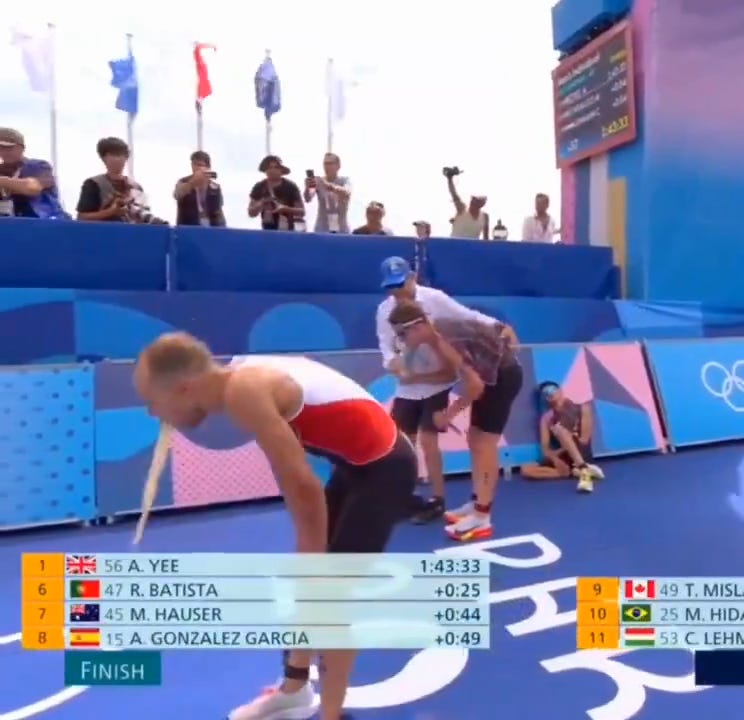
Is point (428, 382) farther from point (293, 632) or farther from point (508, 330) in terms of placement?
point (293, 632)

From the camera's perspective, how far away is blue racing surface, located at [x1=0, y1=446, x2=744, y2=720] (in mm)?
2439

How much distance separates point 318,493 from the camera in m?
1.95

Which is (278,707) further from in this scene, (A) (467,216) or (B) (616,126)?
(B) (616,126)

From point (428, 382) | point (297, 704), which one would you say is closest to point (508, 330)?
point (428, 382)

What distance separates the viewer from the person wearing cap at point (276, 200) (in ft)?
22.3

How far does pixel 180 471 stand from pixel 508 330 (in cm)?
218

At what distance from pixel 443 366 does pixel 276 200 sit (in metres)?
3.21

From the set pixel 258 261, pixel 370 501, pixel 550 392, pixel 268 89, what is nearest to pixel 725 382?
pixel 550 392

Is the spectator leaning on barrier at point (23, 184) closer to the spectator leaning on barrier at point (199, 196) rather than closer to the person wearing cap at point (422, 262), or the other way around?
the spectator leaning on barrier at point (199, 196)

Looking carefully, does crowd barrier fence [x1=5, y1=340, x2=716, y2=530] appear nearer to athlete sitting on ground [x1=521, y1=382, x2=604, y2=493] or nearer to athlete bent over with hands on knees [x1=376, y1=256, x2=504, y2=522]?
athlete sitting on ground [x1=521, y1=382, x2=604, y2=493]

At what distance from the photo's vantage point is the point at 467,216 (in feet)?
28.1

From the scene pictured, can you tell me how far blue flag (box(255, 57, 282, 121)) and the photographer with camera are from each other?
19.8 feet

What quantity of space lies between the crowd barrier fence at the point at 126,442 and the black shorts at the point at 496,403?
1257 mm

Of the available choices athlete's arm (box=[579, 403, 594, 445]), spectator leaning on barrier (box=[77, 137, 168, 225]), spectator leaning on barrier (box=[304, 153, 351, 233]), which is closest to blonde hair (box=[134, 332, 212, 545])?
spectator leaning on barrier (box=[77, 137, 168, 225])
